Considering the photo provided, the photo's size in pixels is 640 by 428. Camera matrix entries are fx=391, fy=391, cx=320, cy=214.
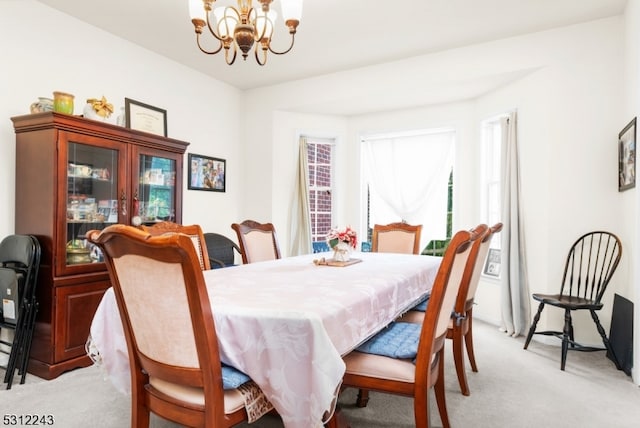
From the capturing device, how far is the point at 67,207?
2805 millimetres

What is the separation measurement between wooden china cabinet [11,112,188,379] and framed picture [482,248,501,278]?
3592 millimetres

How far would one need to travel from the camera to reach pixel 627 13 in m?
3.08

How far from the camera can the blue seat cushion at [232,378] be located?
1281 mm

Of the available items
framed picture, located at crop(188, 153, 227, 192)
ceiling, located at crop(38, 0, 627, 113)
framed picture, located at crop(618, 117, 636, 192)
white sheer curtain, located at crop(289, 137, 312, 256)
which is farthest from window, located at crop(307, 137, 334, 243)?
framed picture, located at crop(618, 117, 636, 192)

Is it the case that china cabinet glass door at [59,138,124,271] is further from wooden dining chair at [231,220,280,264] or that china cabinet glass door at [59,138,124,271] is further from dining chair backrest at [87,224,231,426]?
dining chair backrest at [87,224,231,426]

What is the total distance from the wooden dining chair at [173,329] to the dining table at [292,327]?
0.07m

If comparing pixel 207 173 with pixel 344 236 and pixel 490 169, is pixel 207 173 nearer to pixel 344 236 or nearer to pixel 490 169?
pixel 344 236

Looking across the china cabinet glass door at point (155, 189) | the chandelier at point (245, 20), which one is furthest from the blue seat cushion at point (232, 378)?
the china cabinet glass door at point (155, 189)

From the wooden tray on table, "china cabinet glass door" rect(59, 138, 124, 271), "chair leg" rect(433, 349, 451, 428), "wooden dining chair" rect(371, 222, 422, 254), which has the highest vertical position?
"china cabinet glass door" rect(59, 138, 124, 271)

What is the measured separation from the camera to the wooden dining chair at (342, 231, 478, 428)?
1.51 m

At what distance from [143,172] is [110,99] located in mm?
802

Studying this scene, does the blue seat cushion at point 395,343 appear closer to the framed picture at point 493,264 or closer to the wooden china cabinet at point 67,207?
the wooden china cabinet at point 67,207

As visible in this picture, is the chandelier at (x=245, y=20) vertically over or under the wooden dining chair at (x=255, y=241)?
over

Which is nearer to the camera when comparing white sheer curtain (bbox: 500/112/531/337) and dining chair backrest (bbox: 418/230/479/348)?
dining chair backrest (bbox: 418/230/479/348)
